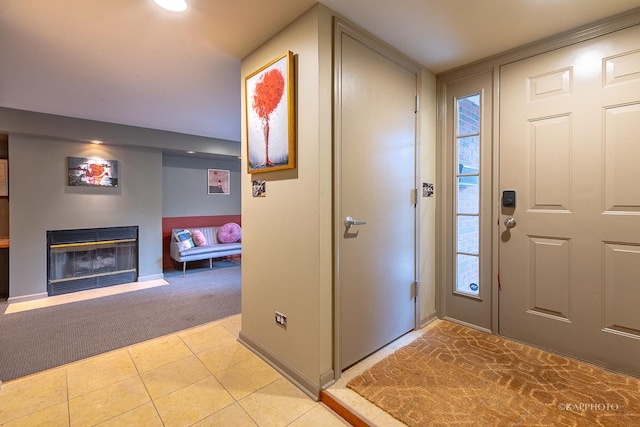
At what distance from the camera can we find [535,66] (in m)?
2.25

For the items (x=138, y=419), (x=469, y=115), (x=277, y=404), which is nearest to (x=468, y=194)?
(x=469, y=115)

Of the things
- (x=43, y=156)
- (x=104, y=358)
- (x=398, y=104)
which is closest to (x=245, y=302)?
(x=104, y=358)

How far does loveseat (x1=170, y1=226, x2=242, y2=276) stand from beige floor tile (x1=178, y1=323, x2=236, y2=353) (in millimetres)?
2484

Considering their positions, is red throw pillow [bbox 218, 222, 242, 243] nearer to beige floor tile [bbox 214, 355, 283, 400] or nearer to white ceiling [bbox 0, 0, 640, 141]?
white ceiling [bbox 0, 0, 640, 141]

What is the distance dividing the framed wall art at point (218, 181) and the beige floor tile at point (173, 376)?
4.44 metres

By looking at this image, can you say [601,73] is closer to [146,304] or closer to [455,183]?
[455,183]

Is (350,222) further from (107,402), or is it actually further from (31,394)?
(31,394)

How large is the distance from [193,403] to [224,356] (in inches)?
21.7

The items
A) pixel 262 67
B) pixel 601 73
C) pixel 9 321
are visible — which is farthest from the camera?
pixel 9 321

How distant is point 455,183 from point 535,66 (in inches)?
41.1

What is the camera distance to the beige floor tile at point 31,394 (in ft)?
5.72

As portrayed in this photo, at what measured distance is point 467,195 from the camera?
8.76ft

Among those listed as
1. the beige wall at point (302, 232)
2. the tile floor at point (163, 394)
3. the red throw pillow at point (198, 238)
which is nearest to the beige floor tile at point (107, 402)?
the tile floor at point (163, 394)

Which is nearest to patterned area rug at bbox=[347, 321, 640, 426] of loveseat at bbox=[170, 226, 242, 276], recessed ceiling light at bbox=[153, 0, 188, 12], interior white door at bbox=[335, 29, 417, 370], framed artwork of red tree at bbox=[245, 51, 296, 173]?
interior white door at bbox=[335, 29, 417, 370]
